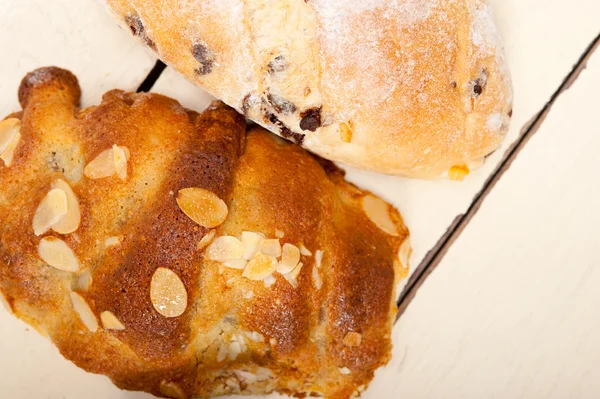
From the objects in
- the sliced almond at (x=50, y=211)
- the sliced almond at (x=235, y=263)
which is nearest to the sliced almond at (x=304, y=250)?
the sliced almond at (x=235, y=263)

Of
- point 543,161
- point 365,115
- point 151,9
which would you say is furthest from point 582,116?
point 151,9

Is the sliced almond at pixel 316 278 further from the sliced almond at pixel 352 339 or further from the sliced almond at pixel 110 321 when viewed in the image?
the sliced almond at pixel 110 321

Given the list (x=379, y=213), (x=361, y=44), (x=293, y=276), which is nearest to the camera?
(x=361, y=44)

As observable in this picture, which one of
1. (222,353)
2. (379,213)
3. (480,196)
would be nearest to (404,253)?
(379,213)

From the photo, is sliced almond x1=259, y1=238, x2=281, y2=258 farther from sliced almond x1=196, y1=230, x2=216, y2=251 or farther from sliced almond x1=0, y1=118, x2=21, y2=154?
sliced almond x1=0, y1=118, x2=21, y2=154

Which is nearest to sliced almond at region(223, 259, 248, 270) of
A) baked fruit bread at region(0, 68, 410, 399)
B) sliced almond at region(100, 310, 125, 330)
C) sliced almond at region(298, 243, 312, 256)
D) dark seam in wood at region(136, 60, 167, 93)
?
baked fruit bread at region(0, 68, 410, 399)

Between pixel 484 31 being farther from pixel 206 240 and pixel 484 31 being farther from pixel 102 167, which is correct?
pixel 102 167
